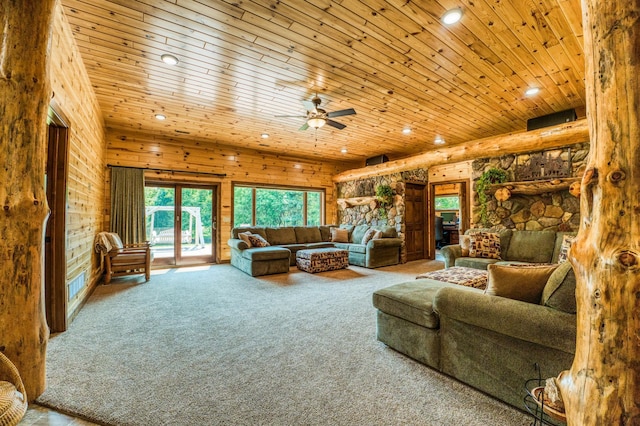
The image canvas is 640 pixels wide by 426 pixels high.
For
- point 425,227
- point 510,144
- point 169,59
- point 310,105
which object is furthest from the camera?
point 425,227

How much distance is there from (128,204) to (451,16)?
607cm

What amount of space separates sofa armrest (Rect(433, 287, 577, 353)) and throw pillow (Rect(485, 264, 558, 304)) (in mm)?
66

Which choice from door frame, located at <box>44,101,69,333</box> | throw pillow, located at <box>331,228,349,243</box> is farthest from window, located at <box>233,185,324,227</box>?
door frame, located at <box>44,101,69,333</box>

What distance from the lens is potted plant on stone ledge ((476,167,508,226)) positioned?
5.04 meters

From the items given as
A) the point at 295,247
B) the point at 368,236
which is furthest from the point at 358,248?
the point at 295,247

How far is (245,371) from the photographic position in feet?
6.34

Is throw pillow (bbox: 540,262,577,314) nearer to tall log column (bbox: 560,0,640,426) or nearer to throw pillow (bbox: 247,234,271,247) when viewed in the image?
tall log column (bbox: 560,0,640,426)

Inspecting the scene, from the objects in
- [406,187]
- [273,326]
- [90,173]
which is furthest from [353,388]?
[406,187]

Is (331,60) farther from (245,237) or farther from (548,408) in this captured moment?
(245,237)

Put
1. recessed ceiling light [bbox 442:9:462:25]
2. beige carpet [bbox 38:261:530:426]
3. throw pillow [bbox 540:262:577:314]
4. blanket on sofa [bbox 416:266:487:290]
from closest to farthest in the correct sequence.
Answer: throw pillow [bbox 540:262:577:314], beige carpet [bbox 38:261:530:426], recessed ceiling light [bbox 442:9:462:25], blanket on sofa [bbox 416:266:487:290]

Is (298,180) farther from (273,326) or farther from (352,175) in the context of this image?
(273,326)

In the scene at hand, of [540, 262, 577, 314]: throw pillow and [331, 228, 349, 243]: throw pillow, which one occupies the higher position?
[540, 262, 577, 314]: throw pillow

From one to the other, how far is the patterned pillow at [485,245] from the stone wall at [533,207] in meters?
0.71

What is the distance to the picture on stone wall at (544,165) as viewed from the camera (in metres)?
4.35
